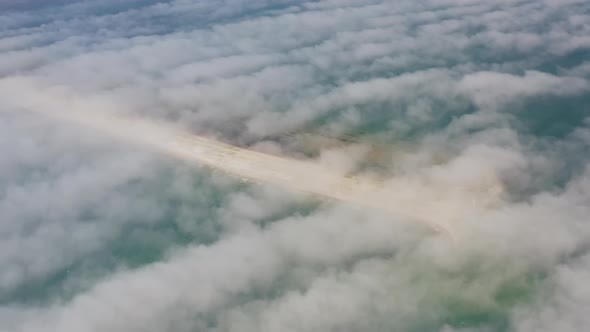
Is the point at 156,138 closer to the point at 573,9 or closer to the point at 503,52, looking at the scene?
the point at 503,52

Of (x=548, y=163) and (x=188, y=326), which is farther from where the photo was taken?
(x=548, y=163)

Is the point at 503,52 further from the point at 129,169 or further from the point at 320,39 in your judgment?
the point at 129,169

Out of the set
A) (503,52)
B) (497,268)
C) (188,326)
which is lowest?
(188,326)

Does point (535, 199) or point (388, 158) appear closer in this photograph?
point (535, 199)

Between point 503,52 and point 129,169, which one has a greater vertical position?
point 503,52

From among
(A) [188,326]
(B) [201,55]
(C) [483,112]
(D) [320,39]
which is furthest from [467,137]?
(B) [201,55]

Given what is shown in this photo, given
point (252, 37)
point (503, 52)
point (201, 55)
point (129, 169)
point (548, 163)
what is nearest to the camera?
point (548, 163)

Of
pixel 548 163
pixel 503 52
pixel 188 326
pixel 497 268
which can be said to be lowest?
pixel 188 326

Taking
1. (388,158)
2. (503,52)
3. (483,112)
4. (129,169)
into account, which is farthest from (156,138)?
(503,52)

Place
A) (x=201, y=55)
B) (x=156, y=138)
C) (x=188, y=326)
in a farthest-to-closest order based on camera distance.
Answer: (x=201, y=55) < (x=156, y=138) < (x=188, y=326)
